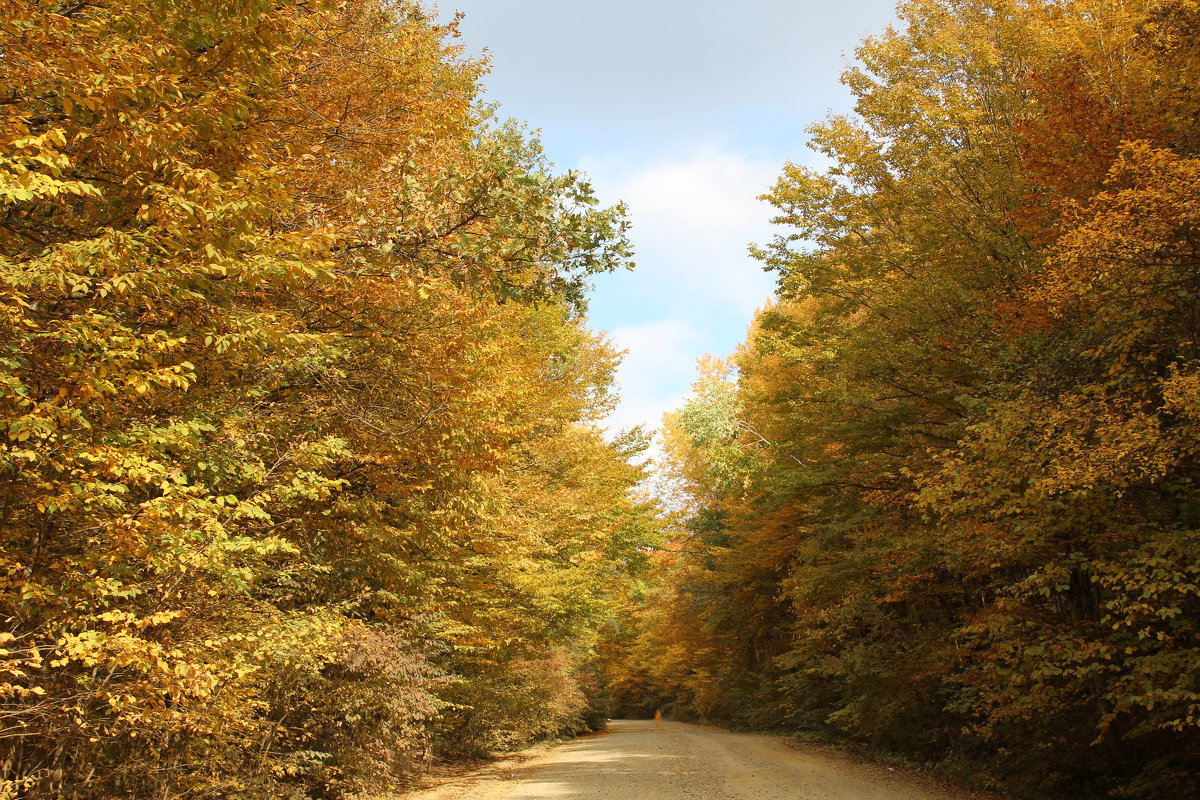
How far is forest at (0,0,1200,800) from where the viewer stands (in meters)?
4.31

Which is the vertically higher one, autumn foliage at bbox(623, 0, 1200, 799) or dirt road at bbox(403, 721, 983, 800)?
autumn foliage at bbox(623, 0, 1200, 799)

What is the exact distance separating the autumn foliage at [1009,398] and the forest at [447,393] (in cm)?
8

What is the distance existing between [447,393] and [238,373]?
2.17 meters

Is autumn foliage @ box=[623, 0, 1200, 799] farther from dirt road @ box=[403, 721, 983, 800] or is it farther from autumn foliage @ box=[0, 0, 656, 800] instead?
autumn foliage @ box=[0, 0, 656, 800]

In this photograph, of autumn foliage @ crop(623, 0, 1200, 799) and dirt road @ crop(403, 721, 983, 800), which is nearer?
autumn foliage @ crop(623, 0, 1200, 799)

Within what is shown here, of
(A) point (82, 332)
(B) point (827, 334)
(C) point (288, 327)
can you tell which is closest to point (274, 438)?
(C) point (288, 327)

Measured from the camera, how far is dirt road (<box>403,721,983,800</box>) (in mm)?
9969

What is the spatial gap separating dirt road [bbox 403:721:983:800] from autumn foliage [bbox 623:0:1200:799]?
1337 mm

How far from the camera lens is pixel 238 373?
609cm

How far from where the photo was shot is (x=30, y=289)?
4445 mm

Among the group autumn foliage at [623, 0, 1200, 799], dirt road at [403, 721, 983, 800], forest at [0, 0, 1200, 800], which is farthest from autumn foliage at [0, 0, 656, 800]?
autumn foliage at [623, 0, 1200, 799]

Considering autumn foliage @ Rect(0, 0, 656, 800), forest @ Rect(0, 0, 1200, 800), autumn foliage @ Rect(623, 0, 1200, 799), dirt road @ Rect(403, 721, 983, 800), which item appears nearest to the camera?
autumn foliage @ Rect(0, 0, 656, 800)

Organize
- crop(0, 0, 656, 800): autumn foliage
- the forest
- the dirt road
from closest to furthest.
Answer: crop(0, 0, 656, 800): autumn foliage
the forest
the dirt road

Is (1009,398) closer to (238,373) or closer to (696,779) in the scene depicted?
(696,779)
